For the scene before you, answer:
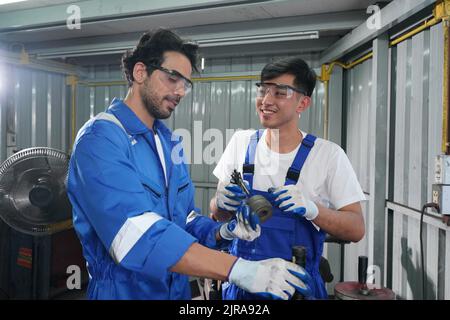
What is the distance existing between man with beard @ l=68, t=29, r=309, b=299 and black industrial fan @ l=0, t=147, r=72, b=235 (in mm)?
1210

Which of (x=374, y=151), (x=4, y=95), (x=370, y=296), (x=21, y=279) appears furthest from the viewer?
(x=4, y=95)

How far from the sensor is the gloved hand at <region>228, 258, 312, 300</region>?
54.1 inches

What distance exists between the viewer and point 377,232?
3.05 metres

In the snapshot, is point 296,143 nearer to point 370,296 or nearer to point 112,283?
point 370,296

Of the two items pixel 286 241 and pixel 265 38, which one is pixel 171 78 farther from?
pixel 265 38

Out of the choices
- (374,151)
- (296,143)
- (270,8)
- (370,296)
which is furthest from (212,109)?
(370,296)

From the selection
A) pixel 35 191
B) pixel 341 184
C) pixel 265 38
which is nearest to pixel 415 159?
pixel 341 184

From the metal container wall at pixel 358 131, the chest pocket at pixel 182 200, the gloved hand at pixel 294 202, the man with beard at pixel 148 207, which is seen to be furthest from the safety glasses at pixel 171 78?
the metal container wall at pixel 358 131

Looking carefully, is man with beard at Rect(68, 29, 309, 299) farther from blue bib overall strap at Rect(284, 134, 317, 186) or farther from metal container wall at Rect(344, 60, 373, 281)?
metal container wall at Rect(344, 60, 373, 281)

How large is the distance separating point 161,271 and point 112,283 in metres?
0.34

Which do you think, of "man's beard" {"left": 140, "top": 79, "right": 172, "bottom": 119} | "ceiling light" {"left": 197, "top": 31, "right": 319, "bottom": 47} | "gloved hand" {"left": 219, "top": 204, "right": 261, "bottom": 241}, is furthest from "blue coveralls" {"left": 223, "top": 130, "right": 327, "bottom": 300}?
"ceiling light" {"left": 197, "top": 31, "right": 319, "bottom": 47}

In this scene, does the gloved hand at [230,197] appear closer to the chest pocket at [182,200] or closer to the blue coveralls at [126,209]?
the chest pocket at [182,200]

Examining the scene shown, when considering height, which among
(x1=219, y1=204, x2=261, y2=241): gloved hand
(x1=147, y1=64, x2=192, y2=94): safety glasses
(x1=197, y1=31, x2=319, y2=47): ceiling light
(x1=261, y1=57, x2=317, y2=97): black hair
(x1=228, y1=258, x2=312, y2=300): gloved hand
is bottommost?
(x1=228, y1=258, x2=312, y2=300): gloved hand

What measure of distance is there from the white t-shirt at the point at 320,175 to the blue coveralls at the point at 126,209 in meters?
0.58
